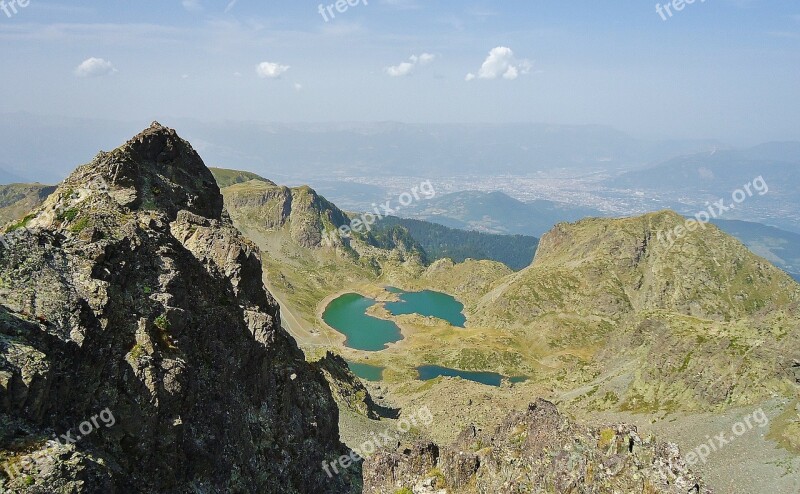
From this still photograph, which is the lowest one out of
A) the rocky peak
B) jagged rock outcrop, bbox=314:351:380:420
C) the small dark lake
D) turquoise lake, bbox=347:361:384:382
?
the small dark lake

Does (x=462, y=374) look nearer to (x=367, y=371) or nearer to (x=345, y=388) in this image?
(x=367, y=371)

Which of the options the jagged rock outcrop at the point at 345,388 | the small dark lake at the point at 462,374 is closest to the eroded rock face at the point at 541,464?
the jagged rock outcrop at the point at 345,388

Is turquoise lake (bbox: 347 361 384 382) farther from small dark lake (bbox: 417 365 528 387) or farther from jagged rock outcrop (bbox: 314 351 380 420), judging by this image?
jagged rock outcrop (bbox: 314 351 380 420)

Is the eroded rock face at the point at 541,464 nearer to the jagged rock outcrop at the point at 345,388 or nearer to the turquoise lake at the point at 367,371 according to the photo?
the jagged rock outcrop at the point at 345,388

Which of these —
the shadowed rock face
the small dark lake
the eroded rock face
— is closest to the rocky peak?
the shadowed rock face

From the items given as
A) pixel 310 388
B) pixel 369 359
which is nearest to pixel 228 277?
pixel 310 388

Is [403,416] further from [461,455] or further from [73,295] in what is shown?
[73,295]

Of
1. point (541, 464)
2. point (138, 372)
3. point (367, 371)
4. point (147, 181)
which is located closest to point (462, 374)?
point (367, 371)
